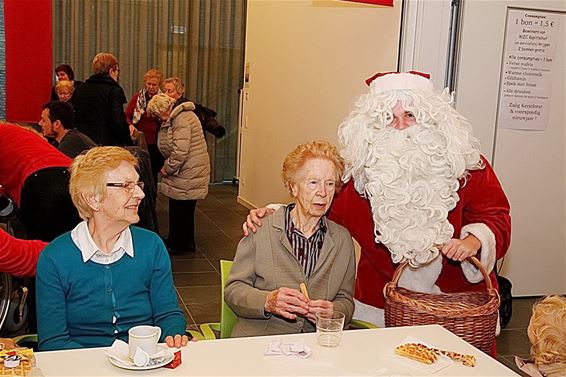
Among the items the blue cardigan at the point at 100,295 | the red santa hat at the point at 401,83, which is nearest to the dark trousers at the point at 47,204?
the blue cardigan at the point at 100,295

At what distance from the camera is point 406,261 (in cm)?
242

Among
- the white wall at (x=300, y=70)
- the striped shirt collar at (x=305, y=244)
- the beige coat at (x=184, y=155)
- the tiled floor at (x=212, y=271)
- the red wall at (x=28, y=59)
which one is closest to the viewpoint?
the striped shirt collar at (x=305, y=244)

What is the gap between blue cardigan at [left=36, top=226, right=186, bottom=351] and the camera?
6.91 ft

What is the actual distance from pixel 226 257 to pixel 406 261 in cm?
343

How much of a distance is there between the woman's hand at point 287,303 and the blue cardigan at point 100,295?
0.31m

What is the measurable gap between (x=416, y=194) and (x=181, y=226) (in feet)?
11.8

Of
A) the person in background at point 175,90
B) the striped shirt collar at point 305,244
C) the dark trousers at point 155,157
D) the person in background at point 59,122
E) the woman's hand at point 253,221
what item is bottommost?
the dark trousers at point 155,157

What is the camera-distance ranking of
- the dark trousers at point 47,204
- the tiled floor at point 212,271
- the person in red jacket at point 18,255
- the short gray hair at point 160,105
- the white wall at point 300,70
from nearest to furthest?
the person in red jacket at point 18,255 < the dark trousers at point 47,204 < the tiled floor at point 212,271 < the white wall at point 300,70 < the short gray hair at point 160,105

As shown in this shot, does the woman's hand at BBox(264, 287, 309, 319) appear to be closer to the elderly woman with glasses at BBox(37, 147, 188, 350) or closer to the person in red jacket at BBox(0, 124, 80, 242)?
the elderly woman with glasses at BBox(37, 147, 188, 350)

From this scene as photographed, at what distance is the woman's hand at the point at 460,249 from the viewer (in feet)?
7.92

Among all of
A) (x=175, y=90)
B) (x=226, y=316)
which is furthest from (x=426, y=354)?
(x=175, y=90)

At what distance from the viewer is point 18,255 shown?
2361mm

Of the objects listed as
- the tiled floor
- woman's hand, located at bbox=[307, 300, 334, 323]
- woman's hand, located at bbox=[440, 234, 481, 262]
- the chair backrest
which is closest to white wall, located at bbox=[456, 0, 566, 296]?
the tiled floor

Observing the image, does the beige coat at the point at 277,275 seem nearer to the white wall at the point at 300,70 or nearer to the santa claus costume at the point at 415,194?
the santa claus costume at the point at 415,194
